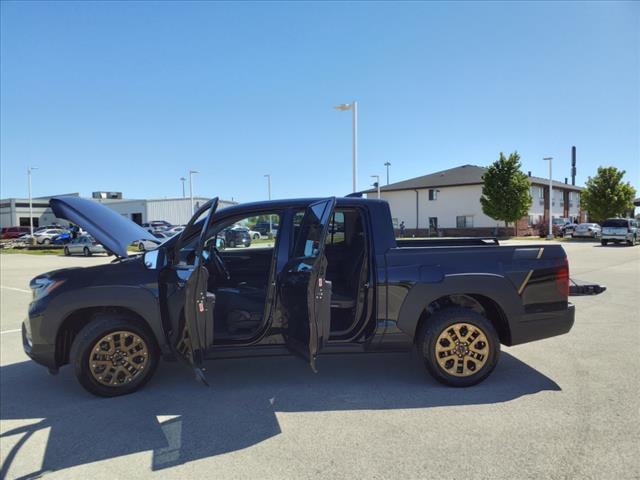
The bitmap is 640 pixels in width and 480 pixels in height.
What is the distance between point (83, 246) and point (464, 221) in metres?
34.6

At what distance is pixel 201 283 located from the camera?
361 cm

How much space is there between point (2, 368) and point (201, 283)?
11.0ft

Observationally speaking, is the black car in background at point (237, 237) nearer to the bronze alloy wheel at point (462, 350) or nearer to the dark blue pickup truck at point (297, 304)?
the dark blue pickup truck at point (297, 304)

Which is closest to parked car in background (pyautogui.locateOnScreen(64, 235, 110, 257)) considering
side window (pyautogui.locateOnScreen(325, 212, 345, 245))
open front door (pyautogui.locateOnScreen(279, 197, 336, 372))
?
side window (pyautogui.locateOnScreen(325, 212, 345, 245))

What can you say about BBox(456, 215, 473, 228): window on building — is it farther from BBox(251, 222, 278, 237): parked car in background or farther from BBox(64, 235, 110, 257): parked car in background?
BBox(251, 222, 278, 237): parked car in background

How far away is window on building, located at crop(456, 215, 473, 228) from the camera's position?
45522 millimetres

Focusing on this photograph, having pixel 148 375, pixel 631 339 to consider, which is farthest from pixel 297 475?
pixel 631 339

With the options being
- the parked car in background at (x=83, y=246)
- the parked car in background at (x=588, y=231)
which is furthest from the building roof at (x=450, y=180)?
the parked car in background at (x=83, y=246)

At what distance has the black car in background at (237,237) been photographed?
4973 millimetres

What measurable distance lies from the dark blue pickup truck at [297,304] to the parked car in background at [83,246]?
25430 millimetres

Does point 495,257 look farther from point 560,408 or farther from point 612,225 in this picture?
point 612,225

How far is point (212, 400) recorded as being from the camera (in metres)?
4.08

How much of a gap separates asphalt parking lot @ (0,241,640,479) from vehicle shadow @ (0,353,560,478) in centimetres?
1

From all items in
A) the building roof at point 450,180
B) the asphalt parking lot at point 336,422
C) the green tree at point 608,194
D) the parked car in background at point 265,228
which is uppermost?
the building roof at point 450,180
